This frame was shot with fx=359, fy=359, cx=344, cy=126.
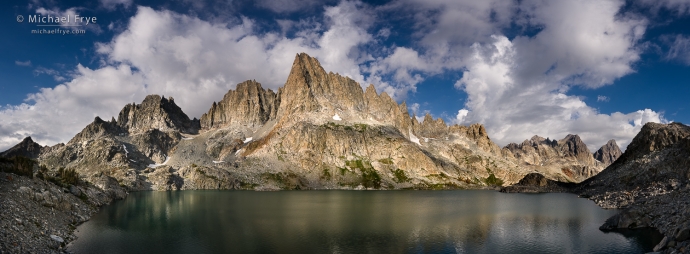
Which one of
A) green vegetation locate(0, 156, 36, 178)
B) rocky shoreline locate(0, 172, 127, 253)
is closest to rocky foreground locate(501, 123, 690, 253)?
rocky shoreline locate(0, 172, 127, 253)

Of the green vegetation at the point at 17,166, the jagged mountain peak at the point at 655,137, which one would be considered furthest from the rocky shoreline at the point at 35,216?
the jagged mountain peak at the point at 655,137

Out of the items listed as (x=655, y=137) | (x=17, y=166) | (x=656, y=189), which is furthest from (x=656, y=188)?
(x=17, y=166)

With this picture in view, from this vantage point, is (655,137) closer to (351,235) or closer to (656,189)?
(656,189)

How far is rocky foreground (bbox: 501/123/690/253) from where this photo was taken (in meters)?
57.4

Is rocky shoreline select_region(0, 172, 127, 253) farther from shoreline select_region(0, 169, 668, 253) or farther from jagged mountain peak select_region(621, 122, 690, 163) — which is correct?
jagged mountain peak select_region(621, 122, 690, 163)

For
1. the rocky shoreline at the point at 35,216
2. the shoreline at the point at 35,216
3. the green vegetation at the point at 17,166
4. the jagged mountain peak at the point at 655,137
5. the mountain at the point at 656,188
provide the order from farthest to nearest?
the jagged mountain peak at the point at 655,137
the green vegetation at the point at 17,166
the mountain at the point at 656,188
the shoreline at the point at 35,216
the rocky shoreline at the point at 35,216

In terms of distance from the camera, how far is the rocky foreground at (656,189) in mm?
57381


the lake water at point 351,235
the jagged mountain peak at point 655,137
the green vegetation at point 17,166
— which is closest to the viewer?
the lake water at point 351,235

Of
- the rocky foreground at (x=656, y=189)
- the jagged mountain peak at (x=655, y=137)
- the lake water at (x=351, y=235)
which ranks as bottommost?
the lake water at (x=351, y=235)

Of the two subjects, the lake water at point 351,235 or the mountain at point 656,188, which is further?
the mountain at point 656,188

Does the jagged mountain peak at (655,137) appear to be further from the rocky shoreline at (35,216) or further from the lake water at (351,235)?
the rocky shoreline at (35,216)

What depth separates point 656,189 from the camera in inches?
4222

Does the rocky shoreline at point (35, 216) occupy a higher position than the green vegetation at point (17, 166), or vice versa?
the green vegetation at point (17, 166)

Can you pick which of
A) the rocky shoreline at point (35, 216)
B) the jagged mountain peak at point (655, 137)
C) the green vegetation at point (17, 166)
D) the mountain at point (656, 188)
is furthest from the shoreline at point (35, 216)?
the jagged mountain peak at point (655, 137)
